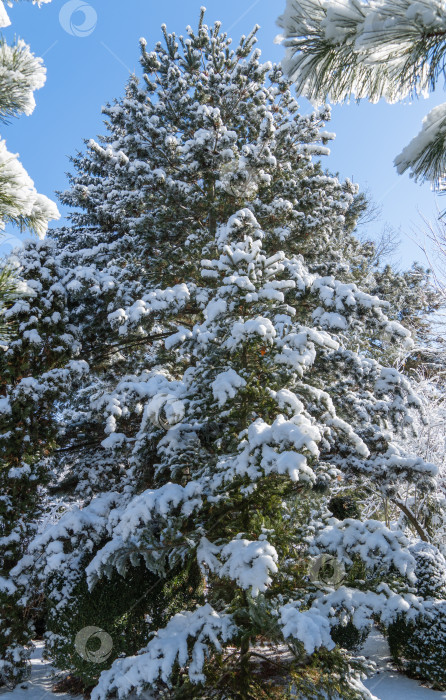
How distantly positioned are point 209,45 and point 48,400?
26.5 feet

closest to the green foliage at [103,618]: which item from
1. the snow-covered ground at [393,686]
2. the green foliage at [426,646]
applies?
the snow-covered ground at [393,686]

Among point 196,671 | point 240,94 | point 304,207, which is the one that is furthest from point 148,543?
point 240,94

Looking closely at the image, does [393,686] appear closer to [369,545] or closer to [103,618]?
[369,545]

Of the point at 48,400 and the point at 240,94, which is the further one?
A: the point at 240,94

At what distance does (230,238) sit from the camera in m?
5.53

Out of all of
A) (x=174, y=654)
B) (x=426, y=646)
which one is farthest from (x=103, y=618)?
(x=426, y=646)

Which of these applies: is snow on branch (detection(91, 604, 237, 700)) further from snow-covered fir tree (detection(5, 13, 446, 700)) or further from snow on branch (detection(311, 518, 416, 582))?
snow on branch (detection(311, 518, 416, 582))

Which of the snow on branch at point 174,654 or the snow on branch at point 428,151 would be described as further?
the snow on branch at point 174,654

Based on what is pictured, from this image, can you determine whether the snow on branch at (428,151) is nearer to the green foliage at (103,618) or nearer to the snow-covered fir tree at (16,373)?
the snow-covered fir tree at (16,373)

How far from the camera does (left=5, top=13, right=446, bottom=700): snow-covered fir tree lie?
3.67 meters

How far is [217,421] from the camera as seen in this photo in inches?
181

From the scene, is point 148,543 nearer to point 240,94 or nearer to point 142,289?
point 142,289

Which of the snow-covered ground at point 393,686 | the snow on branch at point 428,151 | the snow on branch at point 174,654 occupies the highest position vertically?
the snow on branch at point 428,151

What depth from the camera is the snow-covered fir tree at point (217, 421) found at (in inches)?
145
